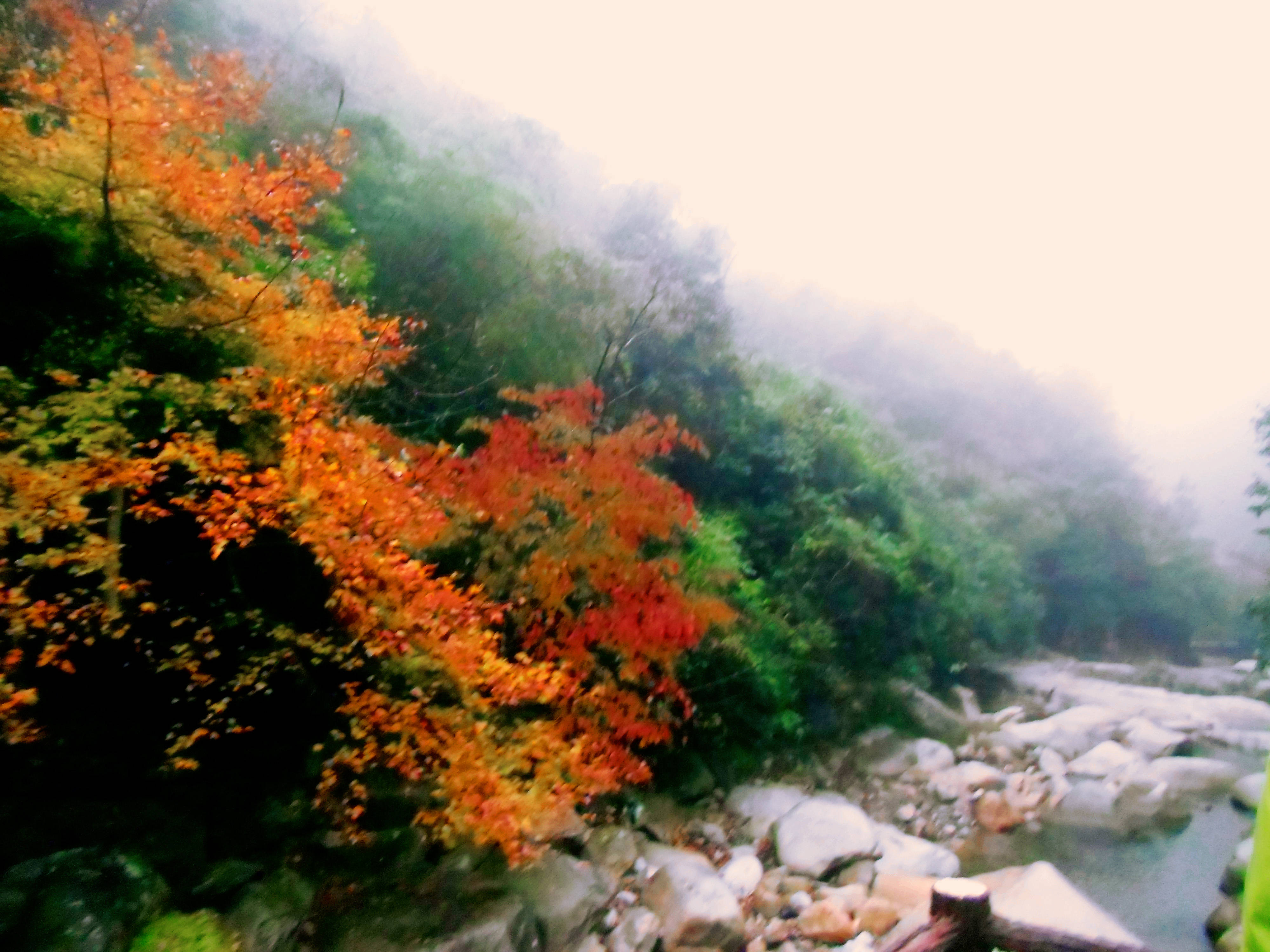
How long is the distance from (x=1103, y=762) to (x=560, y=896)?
729 centimetres

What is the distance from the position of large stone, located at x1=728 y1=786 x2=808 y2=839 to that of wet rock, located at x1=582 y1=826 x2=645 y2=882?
4.42 ft

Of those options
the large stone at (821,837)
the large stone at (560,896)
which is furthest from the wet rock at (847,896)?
the large stone at (560,896)

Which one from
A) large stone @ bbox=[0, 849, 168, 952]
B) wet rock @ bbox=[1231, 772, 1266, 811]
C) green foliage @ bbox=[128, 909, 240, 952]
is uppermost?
large stone @ bbox=[0, 849, 168, 952]

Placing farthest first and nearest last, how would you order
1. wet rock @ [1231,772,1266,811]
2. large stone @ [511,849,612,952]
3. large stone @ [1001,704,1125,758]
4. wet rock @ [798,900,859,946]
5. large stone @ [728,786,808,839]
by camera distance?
large stone @ [1001,704,1125,758]
wet rock @ [1231,772,1266,811]
large stone @ [728,786,808,839]
wet rock @ [798,900,859,946]
large stone @ [511,849,612,952]

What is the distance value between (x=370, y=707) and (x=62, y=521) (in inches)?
73.2

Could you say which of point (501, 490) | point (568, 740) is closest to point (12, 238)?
point (501, 490)

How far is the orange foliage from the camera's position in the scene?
305cm

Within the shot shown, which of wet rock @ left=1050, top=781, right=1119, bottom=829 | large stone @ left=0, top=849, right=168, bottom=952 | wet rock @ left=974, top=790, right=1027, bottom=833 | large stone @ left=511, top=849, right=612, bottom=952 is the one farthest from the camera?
Result: wet rock @ left=1050, top=781, right=1119, bottom=829

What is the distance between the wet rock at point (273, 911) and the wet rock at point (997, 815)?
Answer: 653 centimetres

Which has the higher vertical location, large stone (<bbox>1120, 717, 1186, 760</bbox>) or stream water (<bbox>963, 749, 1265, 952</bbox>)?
large stone (<bbox>1120, 717, 1186, 760</bbox>)

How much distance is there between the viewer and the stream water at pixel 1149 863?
5105 millimetres

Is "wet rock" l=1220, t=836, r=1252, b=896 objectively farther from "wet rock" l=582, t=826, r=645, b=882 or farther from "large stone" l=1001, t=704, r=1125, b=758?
"wet rock" l=582, t=826, r=645, b=882

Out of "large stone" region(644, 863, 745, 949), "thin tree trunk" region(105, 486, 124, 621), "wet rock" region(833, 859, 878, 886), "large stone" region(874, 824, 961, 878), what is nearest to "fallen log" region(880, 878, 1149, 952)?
"large stone" region(644, 863, 745, 949)

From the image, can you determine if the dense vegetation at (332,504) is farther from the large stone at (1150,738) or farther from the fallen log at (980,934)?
the large stone at (1150,738)
